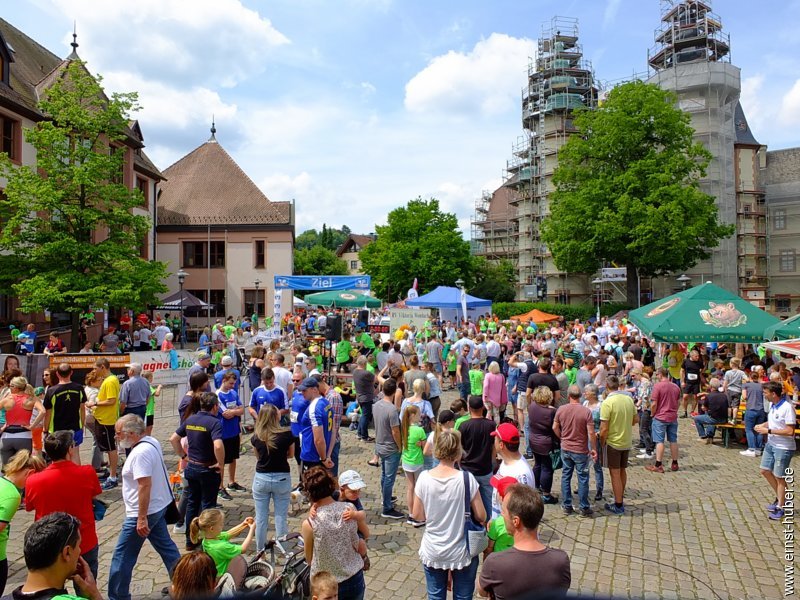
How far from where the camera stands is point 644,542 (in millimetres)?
6684

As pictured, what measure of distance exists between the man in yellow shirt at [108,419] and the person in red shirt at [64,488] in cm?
395

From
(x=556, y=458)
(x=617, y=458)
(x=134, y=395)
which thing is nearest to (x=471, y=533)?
(x=556, y=458)

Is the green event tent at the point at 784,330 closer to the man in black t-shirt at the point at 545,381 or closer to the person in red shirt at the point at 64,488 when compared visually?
the man in black t-shirt at the point at 545,381

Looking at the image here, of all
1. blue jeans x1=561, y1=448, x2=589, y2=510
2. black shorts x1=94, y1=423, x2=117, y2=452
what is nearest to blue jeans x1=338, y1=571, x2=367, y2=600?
blue jeans x1=561, y1=448, x2=589, y2=510

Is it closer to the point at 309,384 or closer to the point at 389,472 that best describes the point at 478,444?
the point at 389,472

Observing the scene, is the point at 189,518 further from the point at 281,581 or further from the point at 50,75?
the point at 50,75

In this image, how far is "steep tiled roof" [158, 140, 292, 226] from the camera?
4122 cm

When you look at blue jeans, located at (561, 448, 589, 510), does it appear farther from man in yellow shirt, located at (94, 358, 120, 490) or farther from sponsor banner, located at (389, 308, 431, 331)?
sponsor banner, located at (389, 308, 431, 331)

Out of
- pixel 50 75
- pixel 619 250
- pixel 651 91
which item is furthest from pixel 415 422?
pixel 651 91

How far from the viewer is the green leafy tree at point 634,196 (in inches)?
1415

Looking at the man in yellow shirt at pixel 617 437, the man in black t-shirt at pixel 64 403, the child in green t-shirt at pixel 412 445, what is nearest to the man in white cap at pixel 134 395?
the man in black t-shirt at pixel 64 403

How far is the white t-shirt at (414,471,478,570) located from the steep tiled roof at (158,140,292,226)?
126ft

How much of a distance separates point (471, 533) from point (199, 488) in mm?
3251

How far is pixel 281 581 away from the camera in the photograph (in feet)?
14.6
